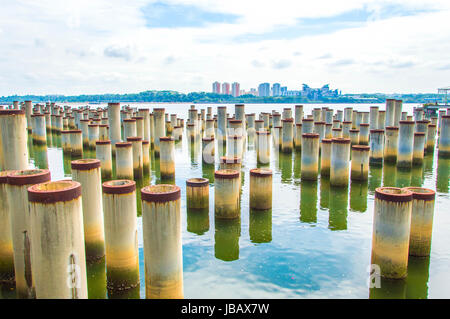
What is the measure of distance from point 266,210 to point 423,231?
195 inches

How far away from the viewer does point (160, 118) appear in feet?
73.8

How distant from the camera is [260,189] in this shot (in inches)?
497

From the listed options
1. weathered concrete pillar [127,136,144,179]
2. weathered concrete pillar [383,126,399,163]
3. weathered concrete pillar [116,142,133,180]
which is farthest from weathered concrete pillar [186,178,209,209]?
weathered concrete pillar [383,126,399,163]

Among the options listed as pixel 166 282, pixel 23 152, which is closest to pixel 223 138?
pixel 23 152

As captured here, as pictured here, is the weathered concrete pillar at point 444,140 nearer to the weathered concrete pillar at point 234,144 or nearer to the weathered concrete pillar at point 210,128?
the weathered concrete pillar at point 234,144

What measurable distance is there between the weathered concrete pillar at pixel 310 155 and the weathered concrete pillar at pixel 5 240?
11.5 meters

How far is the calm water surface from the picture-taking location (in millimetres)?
8008

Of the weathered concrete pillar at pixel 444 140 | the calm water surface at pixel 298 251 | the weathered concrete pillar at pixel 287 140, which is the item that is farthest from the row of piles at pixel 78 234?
the weathered concrete pillar at pixel 444 140

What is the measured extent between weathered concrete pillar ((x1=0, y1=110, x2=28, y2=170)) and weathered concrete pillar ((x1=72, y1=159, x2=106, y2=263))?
1239 millimetres

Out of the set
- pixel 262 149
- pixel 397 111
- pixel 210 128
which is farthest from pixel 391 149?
pixel 210 128

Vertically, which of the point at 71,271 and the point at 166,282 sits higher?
the point at 71,271

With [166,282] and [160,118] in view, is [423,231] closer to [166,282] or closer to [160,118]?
[166,282]

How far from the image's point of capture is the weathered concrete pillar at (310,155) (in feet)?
53.4

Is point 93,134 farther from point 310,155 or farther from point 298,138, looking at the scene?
point 310,155
